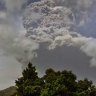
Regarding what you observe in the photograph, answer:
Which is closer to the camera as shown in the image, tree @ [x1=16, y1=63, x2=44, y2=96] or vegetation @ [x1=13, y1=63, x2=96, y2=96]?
vegetation @ [x1=13, y1=63, x2=96, y2=96]

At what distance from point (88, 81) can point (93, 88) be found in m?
1.88

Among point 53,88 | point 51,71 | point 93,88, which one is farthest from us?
point 51,71

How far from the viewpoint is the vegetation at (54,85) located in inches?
1415

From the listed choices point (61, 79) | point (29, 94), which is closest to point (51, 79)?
point (61, 79)

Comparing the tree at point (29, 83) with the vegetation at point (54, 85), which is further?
the tree at point (29, 83)

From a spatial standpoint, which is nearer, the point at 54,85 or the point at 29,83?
the point at 54,85

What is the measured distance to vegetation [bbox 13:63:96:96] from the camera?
3593 centimetres

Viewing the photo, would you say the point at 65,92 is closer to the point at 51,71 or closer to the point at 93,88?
the point at 93,88

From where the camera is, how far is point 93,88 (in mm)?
41875

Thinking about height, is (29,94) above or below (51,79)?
below

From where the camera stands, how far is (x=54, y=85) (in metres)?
36.4

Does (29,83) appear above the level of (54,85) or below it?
above

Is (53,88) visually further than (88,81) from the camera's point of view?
No

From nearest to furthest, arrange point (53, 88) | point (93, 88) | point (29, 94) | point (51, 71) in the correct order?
point (53, 88)
point (29, 94)
point (93, 88)
point (51, 71)
